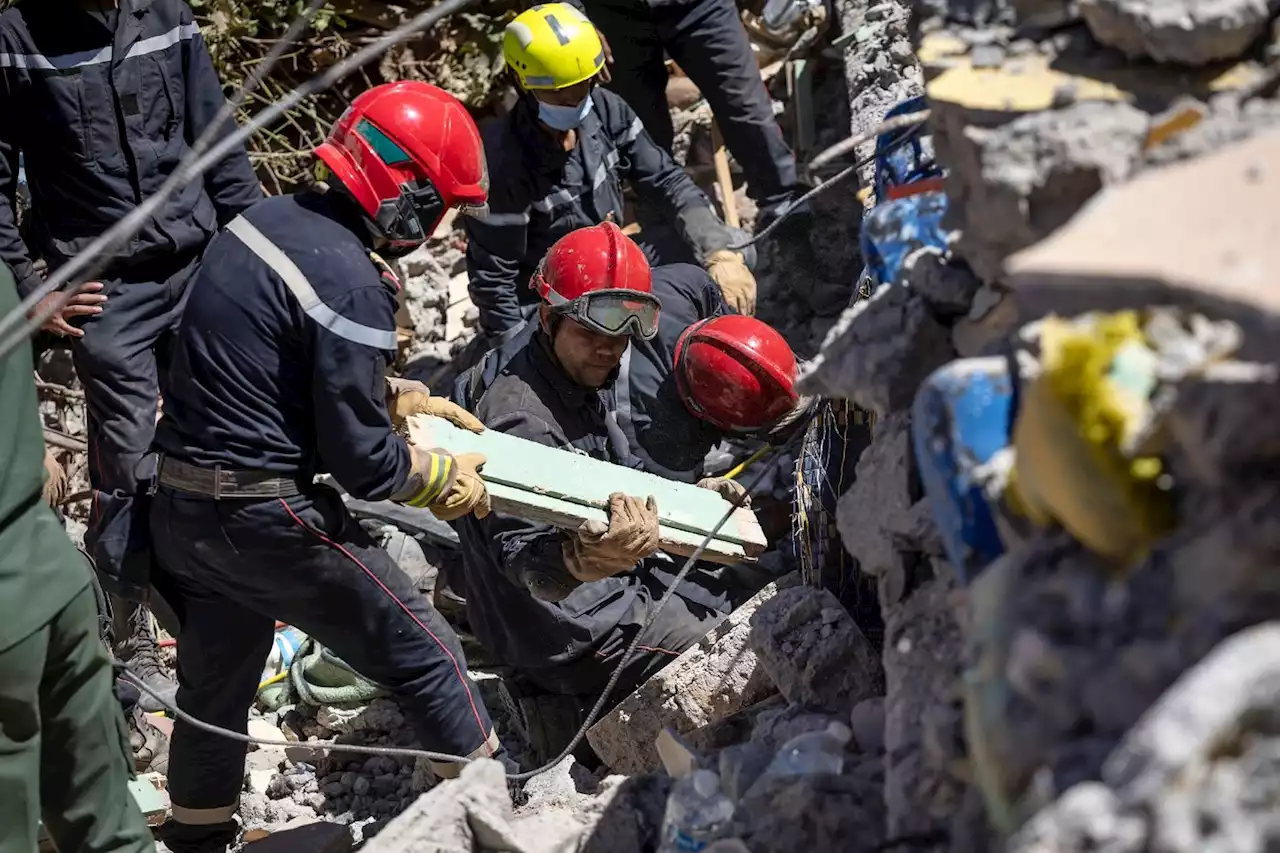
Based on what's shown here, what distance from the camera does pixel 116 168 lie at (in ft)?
16.0

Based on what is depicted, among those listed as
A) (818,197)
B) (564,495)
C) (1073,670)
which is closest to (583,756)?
(564,495)

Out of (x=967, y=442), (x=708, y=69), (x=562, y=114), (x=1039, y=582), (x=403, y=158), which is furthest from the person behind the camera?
(x=708, y=69)

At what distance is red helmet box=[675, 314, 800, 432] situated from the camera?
16.2 feet

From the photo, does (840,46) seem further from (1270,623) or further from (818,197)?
(1270,623)

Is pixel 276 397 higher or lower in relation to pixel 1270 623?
lower

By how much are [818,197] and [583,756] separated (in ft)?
10.4

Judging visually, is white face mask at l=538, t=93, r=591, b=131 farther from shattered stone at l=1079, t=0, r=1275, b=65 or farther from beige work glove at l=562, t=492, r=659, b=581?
shattered stone at l=1079, t=0, r=1275, b=65

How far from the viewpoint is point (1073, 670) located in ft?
5.48

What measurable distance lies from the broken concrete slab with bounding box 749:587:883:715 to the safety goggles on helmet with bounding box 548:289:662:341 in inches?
52.7

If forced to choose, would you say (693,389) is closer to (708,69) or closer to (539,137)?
(539,137)

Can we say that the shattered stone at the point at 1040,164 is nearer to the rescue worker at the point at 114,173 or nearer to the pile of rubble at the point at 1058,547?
the pile of rubble at the point at 1058,547

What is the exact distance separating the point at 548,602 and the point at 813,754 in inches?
80.9

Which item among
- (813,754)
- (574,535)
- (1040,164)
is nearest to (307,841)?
Result: (574,535)

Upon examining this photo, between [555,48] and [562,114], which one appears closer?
[555,48]
